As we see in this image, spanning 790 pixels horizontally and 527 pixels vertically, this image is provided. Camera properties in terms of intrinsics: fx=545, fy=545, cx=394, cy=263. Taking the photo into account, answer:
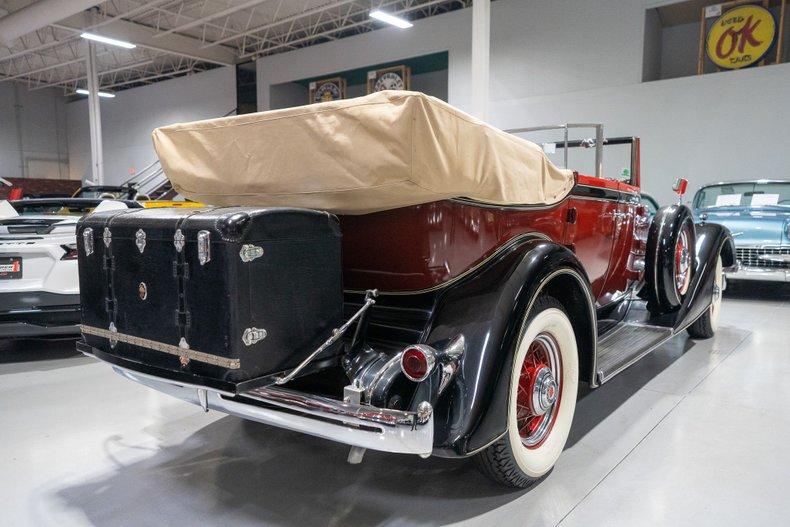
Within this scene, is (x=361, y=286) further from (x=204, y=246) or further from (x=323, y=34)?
(x=323, y=34)

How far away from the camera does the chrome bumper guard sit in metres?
1.58

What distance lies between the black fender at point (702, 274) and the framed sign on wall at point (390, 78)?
399 inches

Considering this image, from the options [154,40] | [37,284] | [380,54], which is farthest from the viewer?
[154,40]

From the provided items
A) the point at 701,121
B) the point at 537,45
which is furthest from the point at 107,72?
the point at 701,121

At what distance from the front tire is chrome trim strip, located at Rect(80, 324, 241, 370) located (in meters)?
0.95

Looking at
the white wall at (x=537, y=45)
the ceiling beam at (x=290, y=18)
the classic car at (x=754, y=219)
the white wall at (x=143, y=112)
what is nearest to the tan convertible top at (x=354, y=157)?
the classic car at (x=754, y=219)

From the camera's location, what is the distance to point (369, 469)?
229cm

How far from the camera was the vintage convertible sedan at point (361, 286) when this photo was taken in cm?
164

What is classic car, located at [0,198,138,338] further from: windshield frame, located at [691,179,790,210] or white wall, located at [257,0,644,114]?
white wall, located at [257,0,644,114]

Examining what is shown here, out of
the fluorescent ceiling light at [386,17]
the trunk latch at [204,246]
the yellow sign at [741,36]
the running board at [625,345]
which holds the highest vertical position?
the fluorescent ceiling light at [386,17]

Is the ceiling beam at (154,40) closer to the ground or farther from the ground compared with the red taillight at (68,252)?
farther from the ground

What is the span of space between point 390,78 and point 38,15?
25.3 ft

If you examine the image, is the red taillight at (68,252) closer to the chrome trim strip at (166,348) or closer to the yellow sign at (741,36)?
the chrome trim strip at (166,348)

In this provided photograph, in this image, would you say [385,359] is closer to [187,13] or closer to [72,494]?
[72,494]
